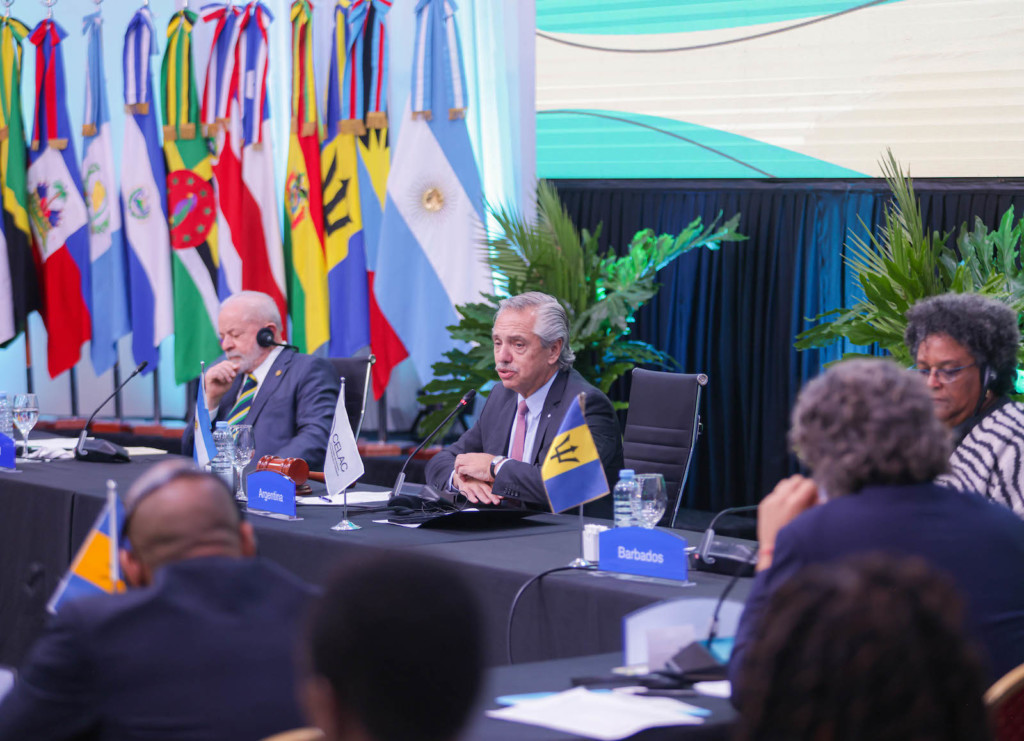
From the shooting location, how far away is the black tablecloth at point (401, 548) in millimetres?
2254

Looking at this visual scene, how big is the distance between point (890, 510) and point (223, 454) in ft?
7.55

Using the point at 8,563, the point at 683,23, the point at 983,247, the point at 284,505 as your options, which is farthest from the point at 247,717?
the point at 683,23

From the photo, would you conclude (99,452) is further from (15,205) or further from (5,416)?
(15,205)

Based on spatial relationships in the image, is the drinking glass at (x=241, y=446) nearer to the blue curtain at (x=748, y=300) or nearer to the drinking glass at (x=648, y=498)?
the drinking glass at (x=648, y=498)

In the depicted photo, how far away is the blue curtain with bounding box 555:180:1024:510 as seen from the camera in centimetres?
536

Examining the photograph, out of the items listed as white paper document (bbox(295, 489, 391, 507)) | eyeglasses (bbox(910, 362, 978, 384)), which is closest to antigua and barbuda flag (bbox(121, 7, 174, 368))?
white paper document (bbox(295, 489, 391, 507))

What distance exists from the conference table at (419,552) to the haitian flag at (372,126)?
70.9 inches

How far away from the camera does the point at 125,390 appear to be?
24.8 feet

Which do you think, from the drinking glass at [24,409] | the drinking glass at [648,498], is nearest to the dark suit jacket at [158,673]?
the drinking glass at [648,498]

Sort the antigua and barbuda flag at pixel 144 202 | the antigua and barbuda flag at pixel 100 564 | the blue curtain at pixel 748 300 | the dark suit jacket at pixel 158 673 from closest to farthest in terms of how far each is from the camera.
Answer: the dark suit jacket at pixel 158 673
the antigua and barbuda flag at pixel 100 564
the blue curtain at pixel 748 300
the antigua and barbuda flag at pixel 144 202

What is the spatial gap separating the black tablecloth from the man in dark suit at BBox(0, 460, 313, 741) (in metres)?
0.26

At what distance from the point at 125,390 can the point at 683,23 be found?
4189mm

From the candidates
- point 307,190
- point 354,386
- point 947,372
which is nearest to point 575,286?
point 354,386

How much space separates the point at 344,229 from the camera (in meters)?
6.20
